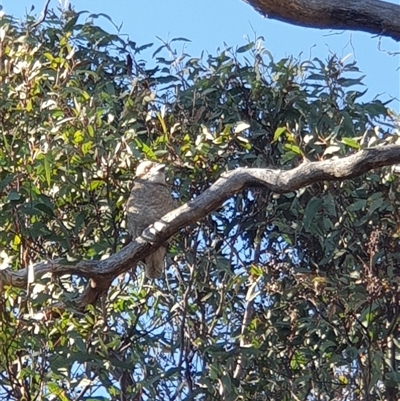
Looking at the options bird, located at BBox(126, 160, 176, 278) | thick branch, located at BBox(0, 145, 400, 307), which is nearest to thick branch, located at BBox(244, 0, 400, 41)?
thick branch, located at BBox(0, 145, 400, 307)

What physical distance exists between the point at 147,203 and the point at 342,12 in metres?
1.39

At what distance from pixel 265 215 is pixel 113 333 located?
824 mm

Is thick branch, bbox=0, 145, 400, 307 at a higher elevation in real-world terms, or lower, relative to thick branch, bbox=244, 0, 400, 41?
lower

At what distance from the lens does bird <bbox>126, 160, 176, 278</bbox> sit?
3689 millimetres

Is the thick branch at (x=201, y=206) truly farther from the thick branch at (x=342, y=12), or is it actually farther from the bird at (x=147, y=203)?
the bird at (x=147, y=203)

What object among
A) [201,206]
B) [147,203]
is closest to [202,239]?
[147,203]

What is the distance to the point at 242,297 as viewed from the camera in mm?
3992

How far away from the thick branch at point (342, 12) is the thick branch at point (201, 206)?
33 centimetres

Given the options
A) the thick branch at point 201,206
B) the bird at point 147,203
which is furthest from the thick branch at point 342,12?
the bird at point 147,203

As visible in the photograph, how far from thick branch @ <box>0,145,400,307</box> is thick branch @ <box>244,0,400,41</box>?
332mm

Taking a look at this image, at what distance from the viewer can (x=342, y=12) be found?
276cm

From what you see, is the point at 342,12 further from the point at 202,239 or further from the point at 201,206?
the point at 202,239

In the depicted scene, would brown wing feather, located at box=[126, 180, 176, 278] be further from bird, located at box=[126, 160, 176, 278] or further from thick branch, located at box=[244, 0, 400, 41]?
thick branch, located at box=[244, 0, 400, 41]

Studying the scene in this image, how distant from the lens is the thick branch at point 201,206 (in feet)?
9.25
